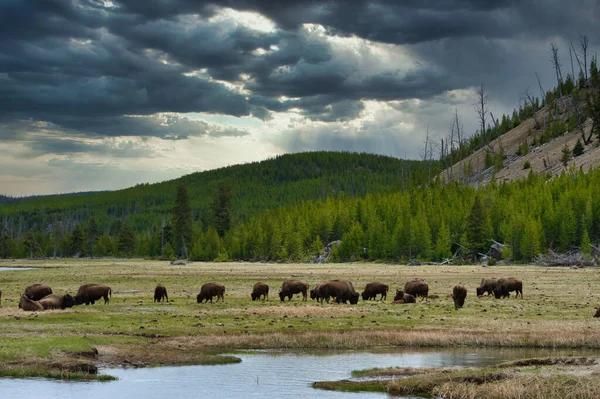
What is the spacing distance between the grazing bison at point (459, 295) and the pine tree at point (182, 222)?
134380 mm

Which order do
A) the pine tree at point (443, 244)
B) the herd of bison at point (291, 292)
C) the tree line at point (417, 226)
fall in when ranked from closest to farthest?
the herd of bison at point (291, 292), the tree line at point (417, 226), the pine tree at point (443, 244)

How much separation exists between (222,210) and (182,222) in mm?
16958

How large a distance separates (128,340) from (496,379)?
679 inches

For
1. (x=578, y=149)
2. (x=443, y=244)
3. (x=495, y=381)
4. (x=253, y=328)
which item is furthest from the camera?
(x=578, y=149)

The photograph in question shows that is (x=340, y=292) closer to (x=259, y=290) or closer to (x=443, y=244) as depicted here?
(x=259, y=290)

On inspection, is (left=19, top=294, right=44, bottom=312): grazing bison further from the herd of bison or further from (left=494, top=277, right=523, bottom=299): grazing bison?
(left=494, top=277, right=523, bottom=299): grazing bison

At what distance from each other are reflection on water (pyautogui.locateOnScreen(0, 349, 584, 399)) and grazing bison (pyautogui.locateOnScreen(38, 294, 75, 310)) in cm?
1882

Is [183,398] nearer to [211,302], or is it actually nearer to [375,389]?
[375,389]

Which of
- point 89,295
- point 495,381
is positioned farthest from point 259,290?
point 495,381

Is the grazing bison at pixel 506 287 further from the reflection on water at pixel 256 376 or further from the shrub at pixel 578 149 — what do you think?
the shrub at pixel 578 149

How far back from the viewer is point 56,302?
144 ft

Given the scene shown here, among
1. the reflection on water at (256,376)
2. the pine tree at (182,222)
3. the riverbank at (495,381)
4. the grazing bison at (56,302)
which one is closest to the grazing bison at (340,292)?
the reflection on water at (256,376)

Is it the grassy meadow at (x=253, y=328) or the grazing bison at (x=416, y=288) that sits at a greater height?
the grazing bison at (x=416, y=288)

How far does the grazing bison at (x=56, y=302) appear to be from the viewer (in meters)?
43.3
